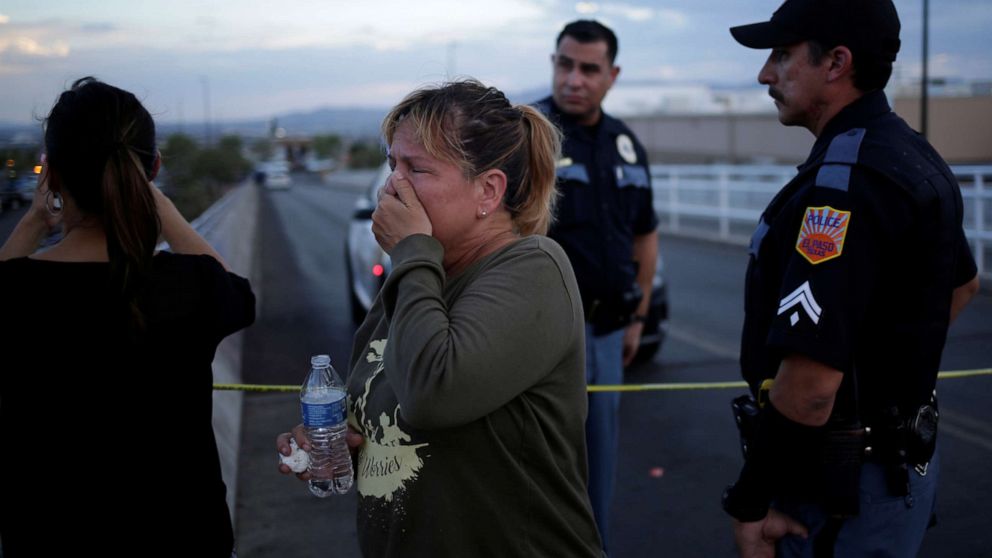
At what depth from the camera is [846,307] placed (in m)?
2.02

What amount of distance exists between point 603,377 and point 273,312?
810cm

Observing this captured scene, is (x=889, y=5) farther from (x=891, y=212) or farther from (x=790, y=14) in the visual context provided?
(x=891, y=212)

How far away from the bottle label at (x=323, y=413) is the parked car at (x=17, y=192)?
1184 mm

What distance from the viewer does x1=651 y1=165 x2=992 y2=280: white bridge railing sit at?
11.4m

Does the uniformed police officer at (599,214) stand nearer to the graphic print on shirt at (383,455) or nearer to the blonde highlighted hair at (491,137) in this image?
the blonde highlighted hair at (491,137)

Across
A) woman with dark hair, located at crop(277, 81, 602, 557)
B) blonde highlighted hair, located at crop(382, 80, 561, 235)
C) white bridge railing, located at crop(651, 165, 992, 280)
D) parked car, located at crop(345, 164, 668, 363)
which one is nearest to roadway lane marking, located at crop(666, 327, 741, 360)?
parked car, located at crop(345, 164, 668, 363)

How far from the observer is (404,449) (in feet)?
6.46

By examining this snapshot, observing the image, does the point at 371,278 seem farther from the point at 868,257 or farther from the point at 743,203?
the point at 743,203

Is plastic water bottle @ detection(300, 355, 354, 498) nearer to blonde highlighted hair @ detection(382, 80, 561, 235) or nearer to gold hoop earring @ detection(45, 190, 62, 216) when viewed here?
blonde highlighted hair @ detection(382, 80, 561, 235)

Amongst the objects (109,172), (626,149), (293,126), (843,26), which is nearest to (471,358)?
(109,172)

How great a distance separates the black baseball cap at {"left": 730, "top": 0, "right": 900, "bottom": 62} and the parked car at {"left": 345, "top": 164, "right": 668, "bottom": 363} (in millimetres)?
4649

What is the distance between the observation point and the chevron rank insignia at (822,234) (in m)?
2.01

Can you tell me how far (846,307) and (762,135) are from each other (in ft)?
130

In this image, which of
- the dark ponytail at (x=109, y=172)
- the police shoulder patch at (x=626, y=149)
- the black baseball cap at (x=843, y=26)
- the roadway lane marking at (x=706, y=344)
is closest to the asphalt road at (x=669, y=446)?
the roadway lane marking at (x=706, y=344)
